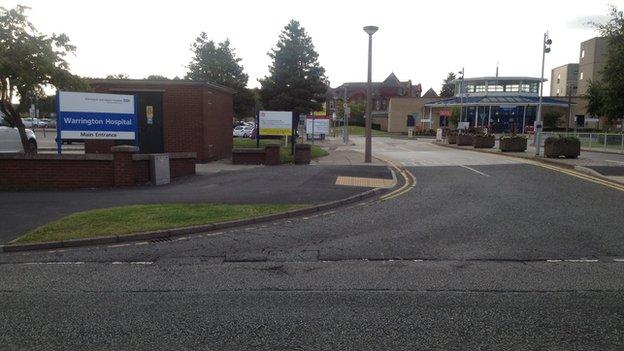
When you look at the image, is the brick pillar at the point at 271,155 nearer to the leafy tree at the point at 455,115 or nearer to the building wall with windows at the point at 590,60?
the leafy tree at the point at 455,115

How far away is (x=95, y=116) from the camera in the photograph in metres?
15.5

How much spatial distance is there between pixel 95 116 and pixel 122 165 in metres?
2.30

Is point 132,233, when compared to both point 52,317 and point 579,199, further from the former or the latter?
point 579,199

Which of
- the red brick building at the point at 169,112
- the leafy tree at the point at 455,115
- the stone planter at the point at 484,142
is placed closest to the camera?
the red brick building at the point at 169,112

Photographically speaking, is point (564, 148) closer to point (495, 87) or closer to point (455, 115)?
point (455, 115)

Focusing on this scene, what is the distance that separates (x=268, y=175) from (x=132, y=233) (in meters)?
7.97

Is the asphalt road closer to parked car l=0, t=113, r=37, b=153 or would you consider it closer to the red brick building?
the red brick building

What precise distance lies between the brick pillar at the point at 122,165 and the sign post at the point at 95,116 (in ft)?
5.63

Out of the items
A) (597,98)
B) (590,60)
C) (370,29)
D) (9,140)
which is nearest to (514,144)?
(597,98)

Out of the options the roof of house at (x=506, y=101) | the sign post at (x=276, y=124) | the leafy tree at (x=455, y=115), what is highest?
the roof of house at (x=506, y=101)

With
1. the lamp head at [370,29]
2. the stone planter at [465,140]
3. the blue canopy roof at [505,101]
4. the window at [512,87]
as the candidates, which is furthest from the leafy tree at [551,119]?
the lamp head at [370,29]

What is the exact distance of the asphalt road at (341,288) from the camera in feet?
15.0

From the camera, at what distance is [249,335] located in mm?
4594

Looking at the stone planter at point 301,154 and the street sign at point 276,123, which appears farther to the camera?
the street sign at point 276,123
